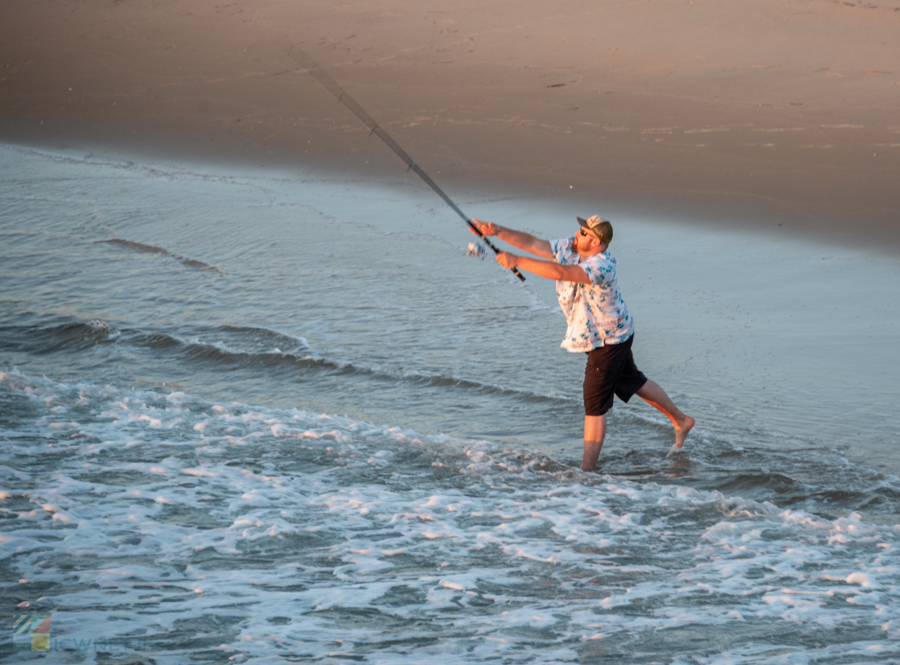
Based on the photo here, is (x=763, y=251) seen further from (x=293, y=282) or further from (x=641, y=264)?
(x=293, y=282)

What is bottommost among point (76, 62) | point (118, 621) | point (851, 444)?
point (118, 621)

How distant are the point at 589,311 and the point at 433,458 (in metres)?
1.17

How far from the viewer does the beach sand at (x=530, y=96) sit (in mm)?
9586

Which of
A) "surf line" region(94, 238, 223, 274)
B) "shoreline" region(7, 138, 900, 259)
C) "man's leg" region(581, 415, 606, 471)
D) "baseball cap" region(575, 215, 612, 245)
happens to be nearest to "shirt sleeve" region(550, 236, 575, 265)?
"baseball cap" region(575, 215, 612, 245)

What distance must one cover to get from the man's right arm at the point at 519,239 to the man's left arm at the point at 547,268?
0.87 ft

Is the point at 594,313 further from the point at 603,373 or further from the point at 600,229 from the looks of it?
the point at 600,229

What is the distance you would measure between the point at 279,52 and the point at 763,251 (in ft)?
33.9

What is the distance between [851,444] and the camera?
186 inches

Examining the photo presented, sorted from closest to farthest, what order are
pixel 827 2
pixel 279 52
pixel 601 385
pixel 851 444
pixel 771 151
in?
pixel 601 385 < pixel 851 444 < pixel 771 151 < pixel 827 2 < pixel 279 52

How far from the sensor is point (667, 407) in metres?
4.65

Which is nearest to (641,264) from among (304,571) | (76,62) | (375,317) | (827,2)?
(375,317)

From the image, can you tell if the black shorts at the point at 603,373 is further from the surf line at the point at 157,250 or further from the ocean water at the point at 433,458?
the surf line at the point at 157,250

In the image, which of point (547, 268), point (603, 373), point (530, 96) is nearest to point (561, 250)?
point (547, 268)

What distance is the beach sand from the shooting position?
9.59 metres
